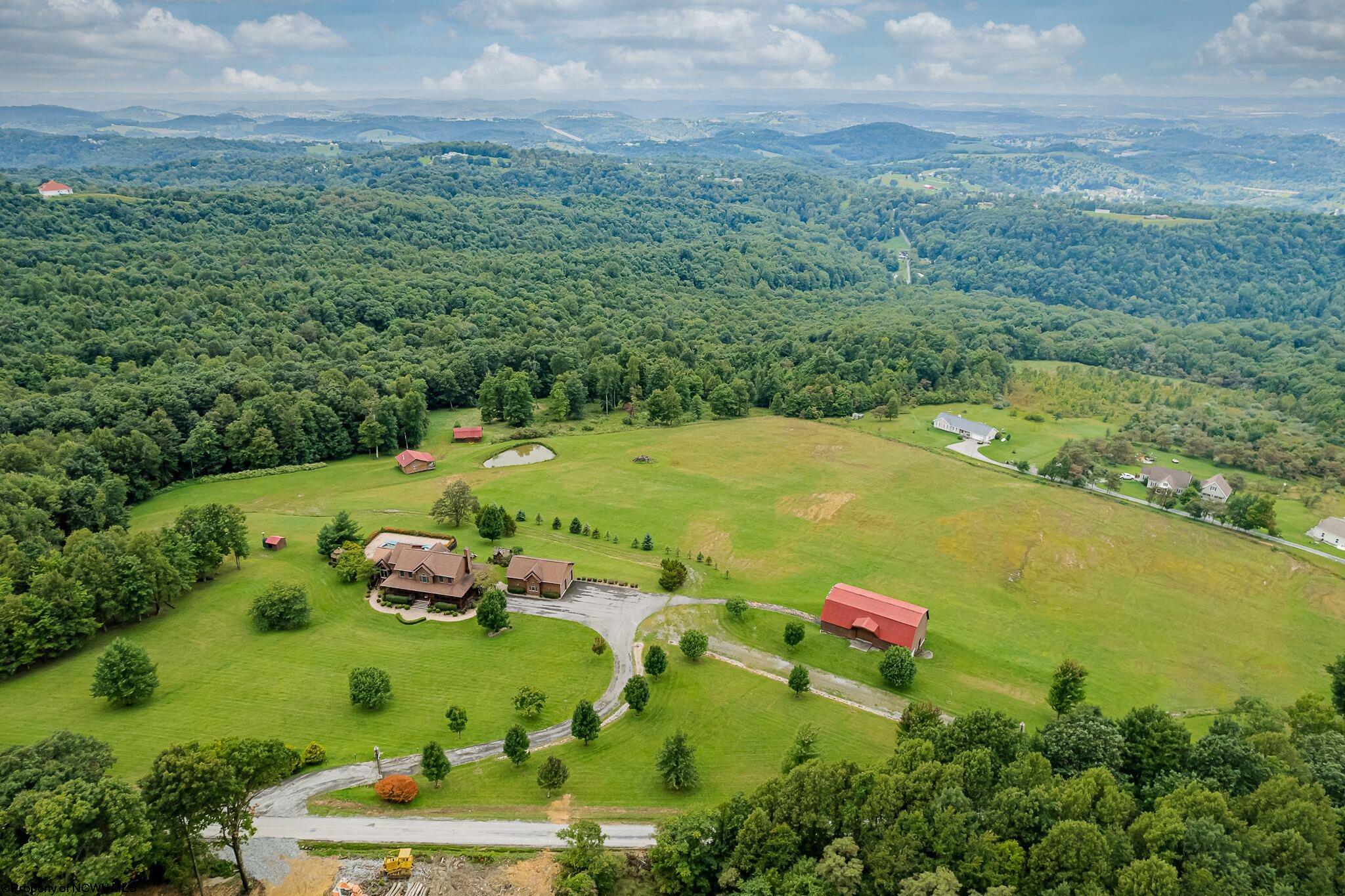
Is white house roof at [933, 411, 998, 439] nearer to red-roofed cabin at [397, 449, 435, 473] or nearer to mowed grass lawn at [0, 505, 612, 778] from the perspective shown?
red-roofed cabin at [397, 449, 435, 473]

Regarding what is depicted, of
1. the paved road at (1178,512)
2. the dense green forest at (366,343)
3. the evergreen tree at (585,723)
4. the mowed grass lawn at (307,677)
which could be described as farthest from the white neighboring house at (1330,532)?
the evergreen tree at (585,723)

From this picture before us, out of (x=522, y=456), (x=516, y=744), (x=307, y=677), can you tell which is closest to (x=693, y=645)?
(x=516, y=744)

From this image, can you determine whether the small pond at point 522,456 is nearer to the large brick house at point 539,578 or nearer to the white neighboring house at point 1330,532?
the large brick house at point 539,578

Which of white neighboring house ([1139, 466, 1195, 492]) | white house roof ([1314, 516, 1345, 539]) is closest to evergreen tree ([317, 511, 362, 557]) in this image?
white neighboring house ([1139, 466, 1195, 492])

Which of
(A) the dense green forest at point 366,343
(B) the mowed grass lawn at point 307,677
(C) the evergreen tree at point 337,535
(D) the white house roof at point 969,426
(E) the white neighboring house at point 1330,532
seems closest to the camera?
(B) the mowed grass lawn at point 307,677

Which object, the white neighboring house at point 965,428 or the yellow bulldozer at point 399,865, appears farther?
the white neighboring house at point 965,428

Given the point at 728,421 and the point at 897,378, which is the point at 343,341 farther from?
the point at 897,378
